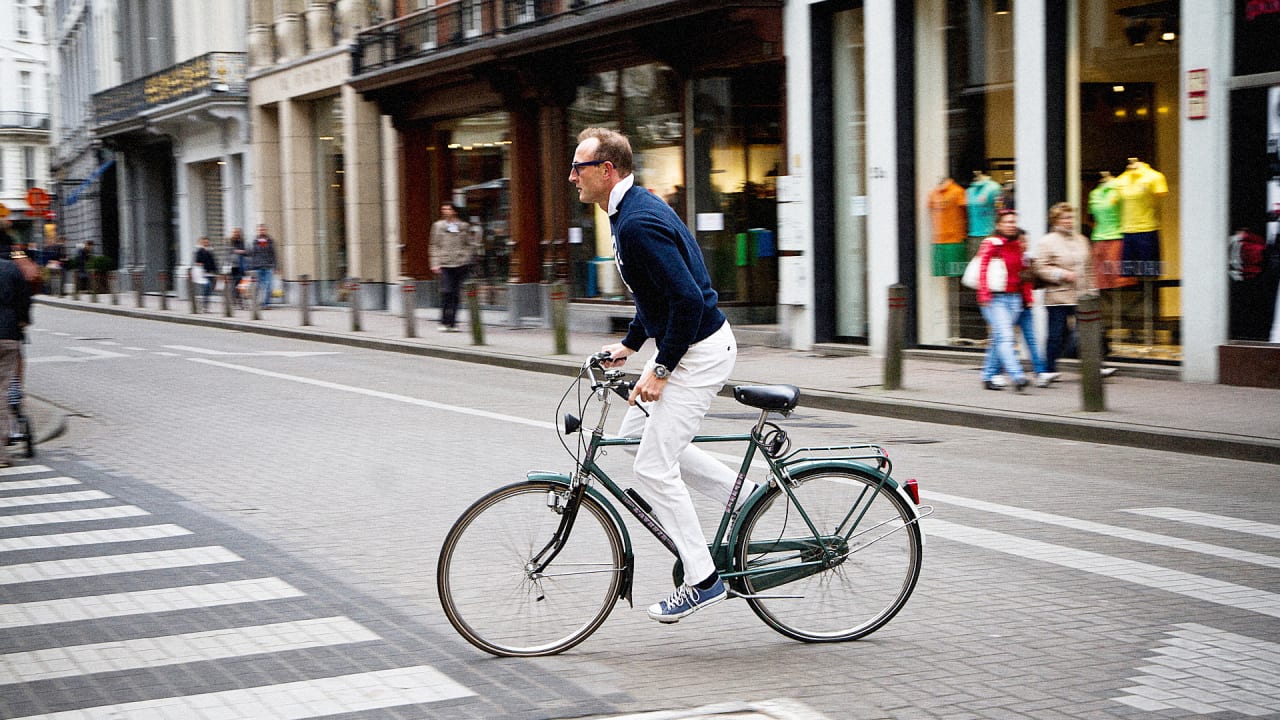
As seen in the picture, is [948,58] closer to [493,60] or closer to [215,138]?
[493,60]

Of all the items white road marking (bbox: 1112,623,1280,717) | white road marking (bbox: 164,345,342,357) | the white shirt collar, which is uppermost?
the white shirt collar

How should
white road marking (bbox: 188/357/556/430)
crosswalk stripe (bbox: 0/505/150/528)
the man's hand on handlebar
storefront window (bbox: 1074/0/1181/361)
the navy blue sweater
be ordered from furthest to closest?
storefront window (bbox: 1074/0/1181/361)
white road marking (bbox: 188/357/556/430)
crosswalk stripe (bbox: 0/505/150/528)
the man's hand on handlebar
the navy blue sweater

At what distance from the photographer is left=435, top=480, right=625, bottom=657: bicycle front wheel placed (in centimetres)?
504

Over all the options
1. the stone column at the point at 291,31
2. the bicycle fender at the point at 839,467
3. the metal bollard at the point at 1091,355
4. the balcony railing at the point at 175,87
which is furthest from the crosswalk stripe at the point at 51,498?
the balcony railing at the point at 175,87

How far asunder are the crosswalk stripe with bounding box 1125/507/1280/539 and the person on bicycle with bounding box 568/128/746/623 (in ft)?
11.4

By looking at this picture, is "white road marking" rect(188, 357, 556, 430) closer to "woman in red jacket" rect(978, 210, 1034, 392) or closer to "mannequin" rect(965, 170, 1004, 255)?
"woman in red jacket" rect(978, 210, 1034, 392)

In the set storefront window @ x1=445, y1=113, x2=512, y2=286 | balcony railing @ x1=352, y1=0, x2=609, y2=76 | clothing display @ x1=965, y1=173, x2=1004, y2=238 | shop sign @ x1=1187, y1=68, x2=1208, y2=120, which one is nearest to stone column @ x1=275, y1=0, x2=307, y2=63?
balcony railing @ x1=352, y1=0, x2=609, y2=76

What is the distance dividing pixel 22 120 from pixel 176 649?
8650cm

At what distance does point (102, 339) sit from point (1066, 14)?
17.2m

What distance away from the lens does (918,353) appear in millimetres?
16672

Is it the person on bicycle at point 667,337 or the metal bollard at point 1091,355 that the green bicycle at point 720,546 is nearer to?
the person on bicycle at point 667,337

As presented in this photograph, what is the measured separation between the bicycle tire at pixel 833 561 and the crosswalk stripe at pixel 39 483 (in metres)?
5.85

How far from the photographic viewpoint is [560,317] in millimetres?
18094

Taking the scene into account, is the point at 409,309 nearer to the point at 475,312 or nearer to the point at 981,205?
the point at 475,312
